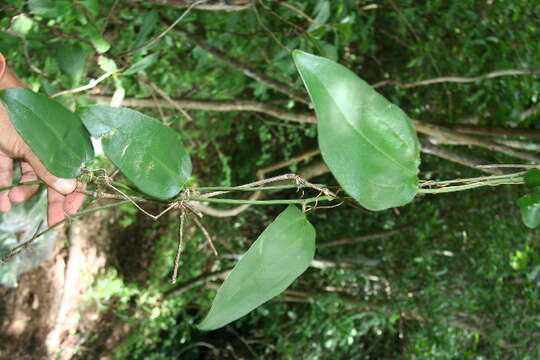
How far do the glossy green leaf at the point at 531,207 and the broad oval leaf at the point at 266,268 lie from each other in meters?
0.21

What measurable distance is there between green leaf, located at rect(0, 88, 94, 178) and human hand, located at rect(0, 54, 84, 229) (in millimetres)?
20

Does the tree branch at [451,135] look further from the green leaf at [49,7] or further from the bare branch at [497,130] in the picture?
the green leaf at [49,7]

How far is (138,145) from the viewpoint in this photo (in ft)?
1.48

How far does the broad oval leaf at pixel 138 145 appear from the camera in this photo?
17.6 inches

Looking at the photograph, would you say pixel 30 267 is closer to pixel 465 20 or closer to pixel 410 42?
pixel 410 42

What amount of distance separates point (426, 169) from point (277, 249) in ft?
6.26

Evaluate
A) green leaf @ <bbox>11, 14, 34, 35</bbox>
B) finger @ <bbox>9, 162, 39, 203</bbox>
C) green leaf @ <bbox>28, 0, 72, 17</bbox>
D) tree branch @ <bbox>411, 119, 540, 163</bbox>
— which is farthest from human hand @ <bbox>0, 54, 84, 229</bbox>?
tree branch @ <bbox>411, 119, 540, 163</bbox>

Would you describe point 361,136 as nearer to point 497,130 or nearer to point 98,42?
point 98,42

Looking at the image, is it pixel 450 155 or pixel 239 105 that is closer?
pixel 450 155

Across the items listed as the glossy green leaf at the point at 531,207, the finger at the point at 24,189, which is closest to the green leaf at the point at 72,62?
the finger at the point at 24,189

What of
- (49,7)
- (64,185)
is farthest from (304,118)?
(64,185)

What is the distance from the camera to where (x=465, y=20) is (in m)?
1.71

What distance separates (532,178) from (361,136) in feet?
0.61

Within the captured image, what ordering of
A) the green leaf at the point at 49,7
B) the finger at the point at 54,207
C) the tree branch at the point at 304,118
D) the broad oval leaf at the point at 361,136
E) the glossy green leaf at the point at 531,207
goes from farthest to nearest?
the tree branch at the point at 304,118, the green leaf at the point at 49,7, the finger at the point at 54,207, the glossy green leaf at the point at 531,207, the broad oval leaf at the point at 361,136
